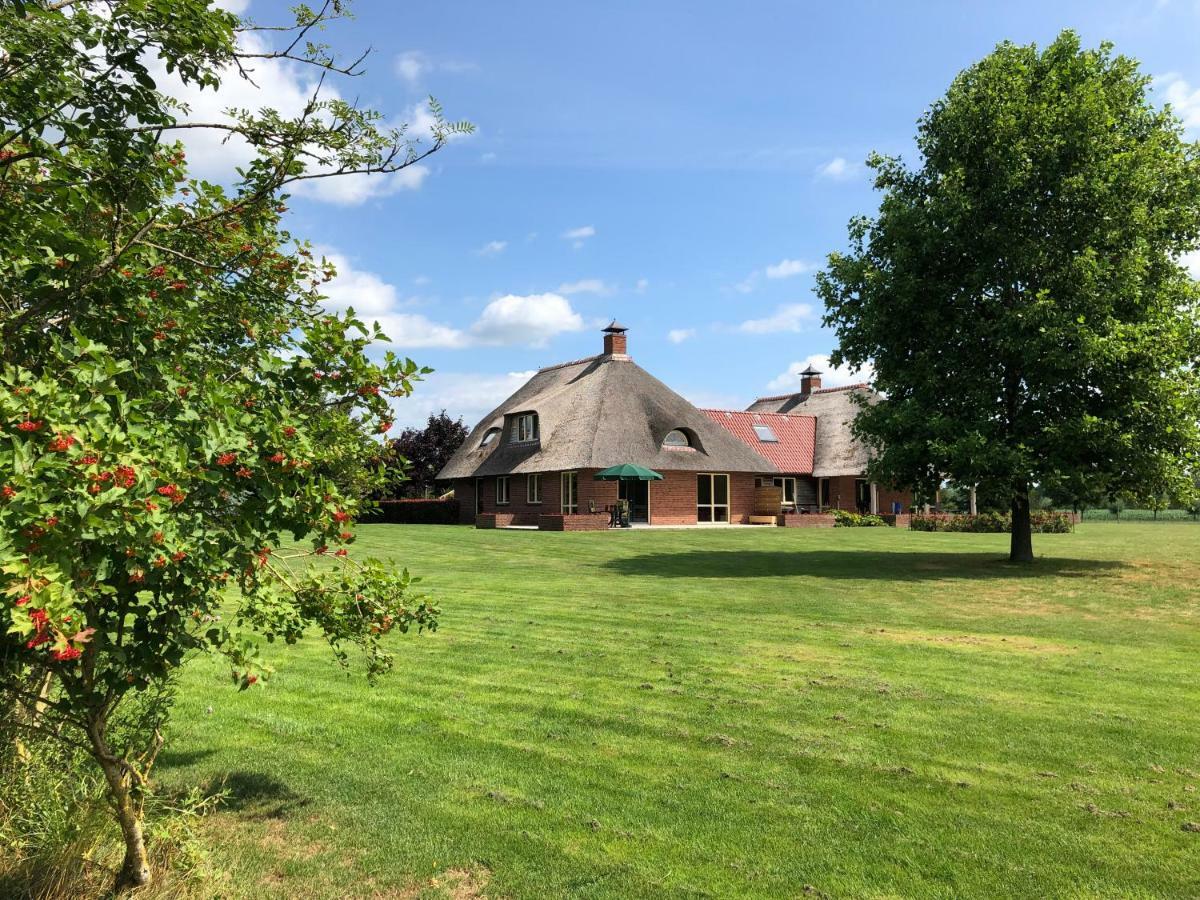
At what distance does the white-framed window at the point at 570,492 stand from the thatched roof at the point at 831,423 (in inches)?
529

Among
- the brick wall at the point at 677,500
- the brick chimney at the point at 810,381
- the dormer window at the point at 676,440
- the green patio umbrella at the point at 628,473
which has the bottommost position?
the brick wall at the point at 677,500

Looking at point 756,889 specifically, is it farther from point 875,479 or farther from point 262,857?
point 875,479

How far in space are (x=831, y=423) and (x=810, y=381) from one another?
7204 mm

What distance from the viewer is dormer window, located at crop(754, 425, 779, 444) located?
45.7 meters

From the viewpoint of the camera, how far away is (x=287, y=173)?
4012 mm

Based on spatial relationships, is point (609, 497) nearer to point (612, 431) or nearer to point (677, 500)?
point (612, 431)

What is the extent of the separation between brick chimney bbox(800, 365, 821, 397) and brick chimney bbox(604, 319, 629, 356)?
53.2ft

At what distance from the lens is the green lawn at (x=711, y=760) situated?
4129 millimetres

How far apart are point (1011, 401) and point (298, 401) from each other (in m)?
18.8

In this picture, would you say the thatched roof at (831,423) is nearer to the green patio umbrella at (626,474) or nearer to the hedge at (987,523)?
the hedge at (987,523)

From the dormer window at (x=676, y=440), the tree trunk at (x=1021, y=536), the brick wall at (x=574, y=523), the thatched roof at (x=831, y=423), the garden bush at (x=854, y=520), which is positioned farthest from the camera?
the thatched roof at (x=831, y=423)

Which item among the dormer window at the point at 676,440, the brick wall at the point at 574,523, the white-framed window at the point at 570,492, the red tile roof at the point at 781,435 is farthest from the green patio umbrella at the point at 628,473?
the red tile roof at the point at 781,435

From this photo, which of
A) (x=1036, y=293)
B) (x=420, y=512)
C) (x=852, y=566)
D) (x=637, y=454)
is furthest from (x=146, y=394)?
(x=420, y=512)

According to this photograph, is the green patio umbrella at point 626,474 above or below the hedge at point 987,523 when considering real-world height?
above
